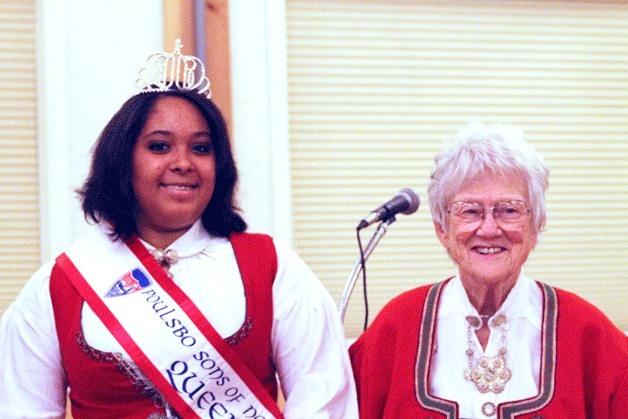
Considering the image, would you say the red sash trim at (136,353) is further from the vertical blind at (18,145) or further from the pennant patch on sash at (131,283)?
the vertical blind at (18,145)

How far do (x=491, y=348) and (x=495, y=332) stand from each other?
0.12 feet

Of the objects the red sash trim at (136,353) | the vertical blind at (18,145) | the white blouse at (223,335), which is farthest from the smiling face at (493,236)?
the vertical blind at (18,145)

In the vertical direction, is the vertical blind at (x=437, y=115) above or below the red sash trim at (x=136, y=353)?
above

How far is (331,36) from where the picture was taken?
12.6 ft

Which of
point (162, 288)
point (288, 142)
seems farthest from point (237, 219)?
point (288, 142)

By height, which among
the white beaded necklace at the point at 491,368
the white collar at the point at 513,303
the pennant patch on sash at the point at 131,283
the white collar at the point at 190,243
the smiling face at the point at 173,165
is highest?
the smiling face at the point at 173,165

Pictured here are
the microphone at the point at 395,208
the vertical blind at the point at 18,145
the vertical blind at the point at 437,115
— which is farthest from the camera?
the vertical blind at the point at 437,115

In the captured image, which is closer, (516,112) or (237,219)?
(237,219)

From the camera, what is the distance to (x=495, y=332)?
1.96 m

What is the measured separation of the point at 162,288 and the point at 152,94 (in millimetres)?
401

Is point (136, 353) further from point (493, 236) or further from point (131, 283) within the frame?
point (493, 236)

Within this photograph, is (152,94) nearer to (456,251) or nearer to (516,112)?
(456,251)

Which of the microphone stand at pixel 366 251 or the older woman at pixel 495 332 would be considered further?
the microphone stand at pixel 366 251

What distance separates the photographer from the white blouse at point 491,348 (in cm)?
190
